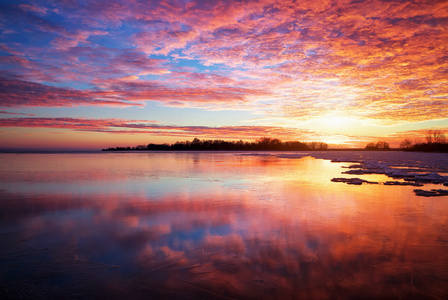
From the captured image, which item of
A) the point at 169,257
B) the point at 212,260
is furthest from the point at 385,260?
the point at 169,257

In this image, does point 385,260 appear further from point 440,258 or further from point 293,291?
point 293,291

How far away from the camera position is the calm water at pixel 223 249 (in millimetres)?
3361

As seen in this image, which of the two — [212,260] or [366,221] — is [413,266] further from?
[212,260]

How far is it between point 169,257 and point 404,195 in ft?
31.0

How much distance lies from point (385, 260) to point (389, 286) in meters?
0.86

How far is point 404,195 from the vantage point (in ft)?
32.3

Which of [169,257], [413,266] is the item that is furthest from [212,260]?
[413,266]

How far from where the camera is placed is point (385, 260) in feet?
13.8

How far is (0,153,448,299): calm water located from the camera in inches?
132

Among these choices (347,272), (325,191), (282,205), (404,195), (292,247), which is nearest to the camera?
(347,272)

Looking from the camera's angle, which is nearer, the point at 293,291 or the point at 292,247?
the point at 293,291

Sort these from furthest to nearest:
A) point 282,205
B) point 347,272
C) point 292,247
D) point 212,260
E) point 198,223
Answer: point 282,205
point 198,223
point 292,247
point 212,260
point 347,272

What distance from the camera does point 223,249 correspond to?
4598 mm

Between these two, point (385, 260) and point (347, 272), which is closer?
point (347, 272)
